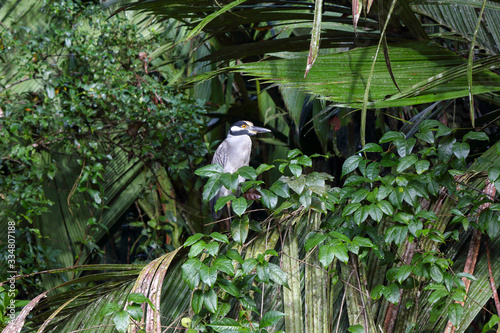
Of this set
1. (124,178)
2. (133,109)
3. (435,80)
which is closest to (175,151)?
(133,109)

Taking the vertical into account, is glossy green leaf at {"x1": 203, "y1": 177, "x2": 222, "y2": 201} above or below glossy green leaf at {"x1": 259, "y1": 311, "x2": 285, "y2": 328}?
above

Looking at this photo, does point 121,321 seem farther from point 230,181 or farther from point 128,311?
point 230,181

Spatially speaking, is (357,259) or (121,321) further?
(357,259)

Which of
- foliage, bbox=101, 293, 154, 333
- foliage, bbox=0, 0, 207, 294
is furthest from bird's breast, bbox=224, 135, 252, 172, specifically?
foliage, bbox=101, 293, 154, 333

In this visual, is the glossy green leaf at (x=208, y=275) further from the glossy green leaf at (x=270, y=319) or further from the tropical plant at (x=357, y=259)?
the glossy green leaf at (x=270, y=319)

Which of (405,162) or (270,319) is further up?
(405,162)

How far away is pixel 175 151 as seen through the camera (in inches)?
124

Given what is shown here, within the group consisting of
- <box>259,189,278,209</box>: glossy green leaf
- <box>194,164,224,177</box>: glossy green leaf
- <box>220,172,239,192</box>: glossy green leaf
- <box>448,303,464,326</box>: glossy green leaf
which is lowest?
<box>448,303,464,326</box>: glossy green leaf

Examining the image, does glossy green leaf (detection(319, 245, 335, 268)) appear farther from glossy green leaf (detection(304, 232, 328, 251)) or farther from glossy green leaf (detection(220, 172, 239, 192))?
glossy green leaf (detection(220, 172, 239, 192))

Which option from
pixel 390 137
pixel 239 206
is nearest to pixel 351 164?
pixel 390 137

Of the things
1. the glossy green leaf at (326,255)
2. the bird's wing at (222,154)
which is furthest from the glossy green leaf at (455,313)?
the bird's wing at (222,154)

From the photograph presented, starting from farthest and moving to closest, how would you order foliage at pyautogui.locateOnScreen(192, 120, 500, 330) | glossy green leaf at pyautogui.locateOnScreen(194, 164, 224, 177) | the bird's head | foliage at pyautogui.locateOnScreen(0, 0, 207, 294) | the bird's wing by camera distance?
1. the bird's wing
2. the bird's head
3. foliage at pyautogui.locateOnScreen(0, 0, 207, 294)
4. glossy green leaf at pyautogui.locateOnScreen(194, 164, 224, 177)
5. foliage at pyautogui.locateOnScreen(192, 120, 500, 330)

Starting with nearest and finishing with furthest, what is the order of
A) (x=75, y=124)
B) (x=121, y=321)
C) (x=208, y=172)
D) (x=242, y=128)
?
(x=121, y=321) → (x=208, y=172) → (x=75, y=124) → (x=242, y=128)

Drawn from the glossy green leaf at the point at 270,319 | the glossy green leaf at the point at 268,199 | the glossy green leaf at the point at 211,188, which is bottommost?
the glossy green leaf at the point at 270,319
